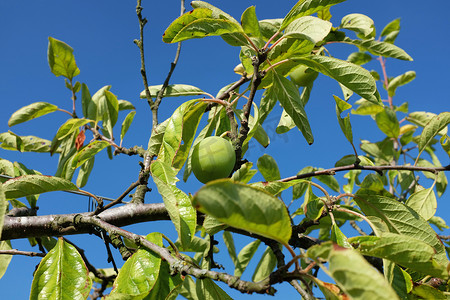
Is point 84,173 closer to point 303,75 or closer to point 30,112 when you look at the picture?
point 30,112

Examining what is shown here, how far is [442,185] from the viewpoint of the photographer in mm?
2697

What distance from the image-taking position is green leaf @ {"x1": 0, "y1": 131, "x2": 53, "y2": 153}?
2207mm

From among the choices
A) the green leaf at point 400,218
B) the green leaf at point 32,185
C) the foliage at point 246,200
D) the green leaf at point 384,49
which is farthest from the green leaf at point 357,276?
the green leaf at point 384,49

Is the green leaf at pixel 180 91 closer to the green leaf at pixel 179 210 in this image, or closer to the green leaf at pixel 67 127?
the green leaf at pixel 67 127

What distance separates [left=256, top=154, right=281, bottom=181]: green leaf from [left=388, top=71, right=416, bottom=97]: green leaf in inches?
91.6

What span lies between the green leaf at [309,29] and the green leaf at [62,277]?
3.06 ft

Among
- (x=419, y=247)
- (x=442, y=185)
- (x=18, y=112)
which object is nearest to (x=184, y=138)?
(x=419, y=247)

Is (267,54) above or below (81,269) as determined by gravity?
above

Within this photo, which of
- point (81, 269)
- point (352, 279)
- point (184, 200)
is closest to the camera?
point (352, 279)

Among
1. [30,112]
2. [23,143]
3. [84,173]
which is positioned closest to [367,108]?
[84,173]

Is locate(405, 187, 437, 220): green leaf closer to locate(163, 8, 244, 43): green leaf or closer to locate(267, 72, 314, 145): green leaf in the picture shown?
locate(267, 72, 314, 145): green leaf

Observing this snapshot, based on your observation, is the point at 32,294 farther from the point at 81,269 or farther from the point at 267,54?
the point at 267,54

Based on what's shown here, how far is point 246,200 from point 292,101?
0.81 meters

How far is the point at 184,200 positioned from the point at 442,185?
8.18 feet
